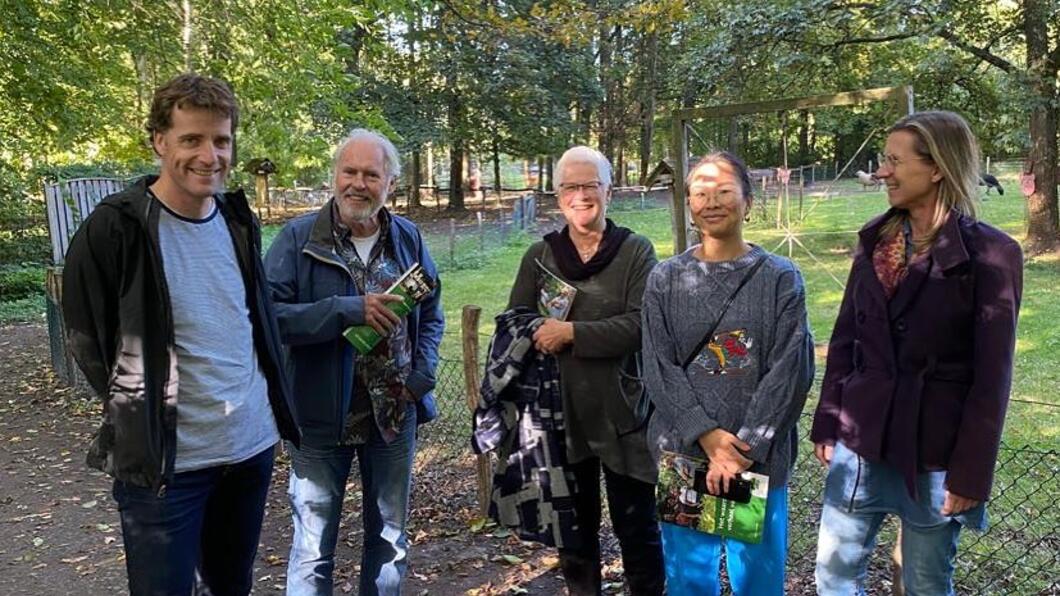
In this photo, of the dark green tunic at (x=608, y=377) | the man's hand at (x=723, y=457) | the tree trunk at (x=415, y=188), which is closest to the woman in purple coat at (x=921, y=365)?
the man's hand at (x=723, y=457)

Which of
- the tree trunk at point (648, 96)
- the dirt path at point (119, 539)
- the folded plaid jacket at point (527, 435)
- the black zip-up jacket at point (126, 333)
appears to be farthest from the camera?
the tree trunk at point (648, 96)

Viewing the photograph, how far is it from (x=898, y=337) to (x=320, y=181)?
42.7m

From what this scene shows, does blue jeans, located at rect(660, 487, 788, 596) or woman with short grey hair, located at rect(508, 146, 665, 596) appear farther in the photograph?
woman with short grey hair, located at rect(508, 146, 665, 596)

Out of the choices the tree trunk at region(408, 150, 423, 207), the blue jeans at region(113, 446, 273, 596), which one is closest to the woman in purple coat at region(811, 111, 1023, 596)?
the blue jeans at region(113, 446, 273, 596)

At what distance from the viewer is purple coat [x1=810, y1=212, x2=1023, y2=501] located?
216 centimetres

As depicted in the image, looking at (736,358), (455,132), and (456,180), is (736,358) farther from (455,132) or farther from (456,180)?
(456,180)

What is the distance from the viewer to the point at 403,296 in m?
2.80

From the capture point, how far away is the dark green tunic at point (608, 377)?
9.52 ft

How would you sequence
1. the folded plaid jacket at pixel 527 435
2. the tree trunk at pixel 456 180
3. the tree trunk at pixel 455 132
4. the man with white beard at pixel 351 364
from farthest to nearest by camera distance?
1. the tree trunk at pixel 456 180
2. the tree trunk at pixel 455 132
3. the folded plaid jacket at pixel 527 435
4. the man with white beard at pixel 351 364

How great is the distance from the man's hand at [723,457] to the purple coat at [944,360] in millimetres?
336

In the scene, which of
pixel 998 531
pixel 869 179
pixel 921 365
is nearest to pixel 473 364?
pixel 869 179

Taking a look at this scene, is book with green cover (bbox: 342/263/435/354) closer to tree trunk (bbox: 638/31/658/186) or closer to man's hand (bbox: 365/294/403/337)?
man's hand (bbox: 365/294/403/337)

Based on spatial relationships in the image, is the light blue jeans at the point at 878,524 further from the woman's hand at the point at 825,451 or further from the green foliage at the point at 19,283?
the green foliage at the point at 19,283

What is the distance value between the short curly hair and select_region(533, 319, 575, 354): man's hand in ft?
4.15
